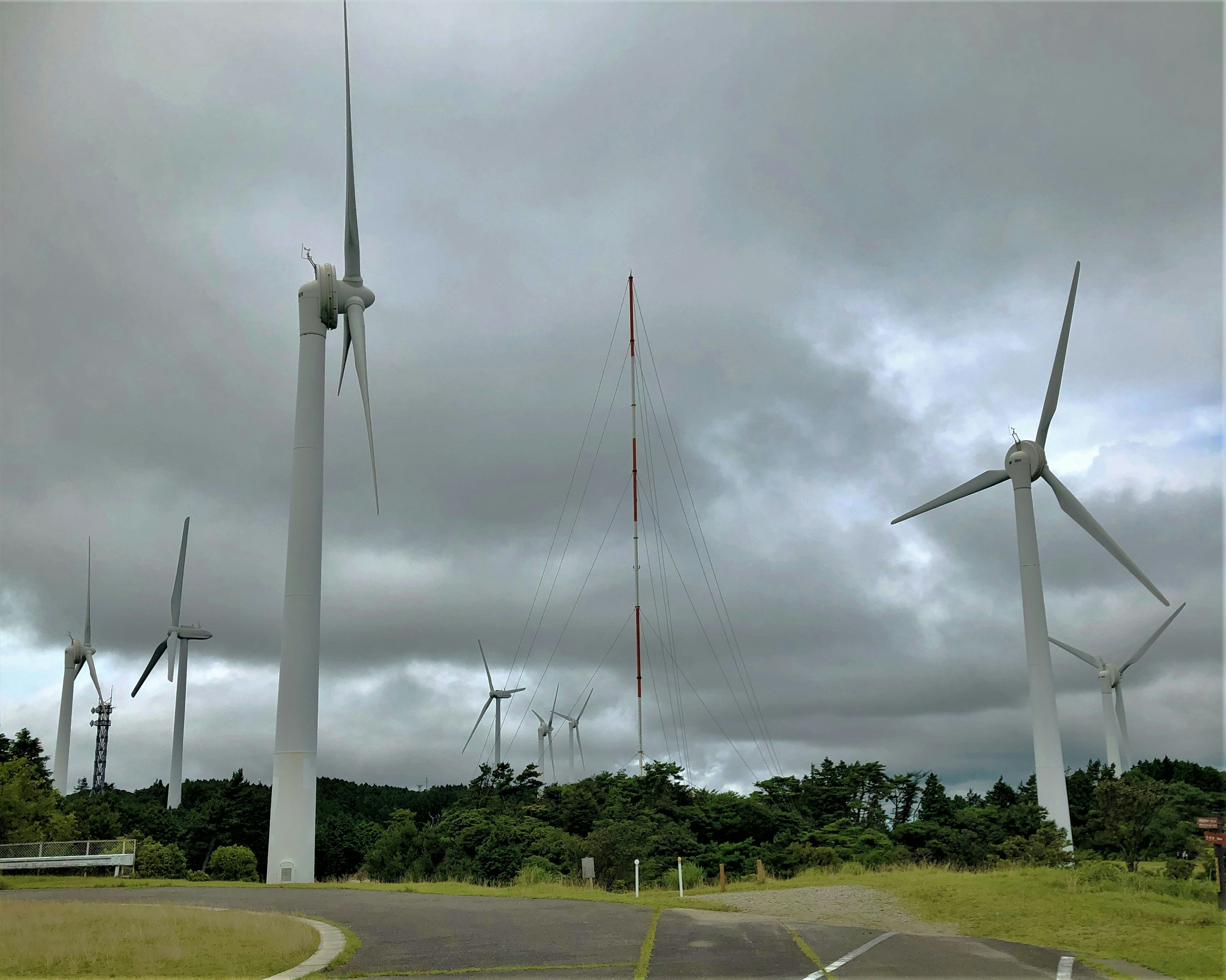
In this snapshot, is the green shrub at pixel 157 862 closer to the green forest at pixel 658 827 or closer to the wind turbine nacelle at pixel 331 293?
the green forest at pixel 658 827

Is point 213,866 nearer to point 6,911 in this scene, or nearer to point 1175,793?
point 6,911

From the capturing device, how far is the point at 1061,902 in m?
25.2

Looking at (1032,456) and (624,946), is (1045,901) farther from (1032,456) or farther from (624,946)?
(1032,456)

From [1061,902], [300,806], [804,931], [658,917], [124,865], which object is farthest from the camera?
[124,865]

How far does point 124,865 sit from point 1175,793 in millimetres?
75558

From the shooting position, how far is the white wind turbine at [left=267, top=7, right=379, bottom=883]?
40938mm

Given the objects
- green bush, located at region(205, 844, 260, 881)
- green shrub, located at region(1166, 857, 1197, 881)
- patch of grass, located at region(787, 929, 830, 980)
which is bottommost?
green bush, located at region(205, 844, 260, 881)

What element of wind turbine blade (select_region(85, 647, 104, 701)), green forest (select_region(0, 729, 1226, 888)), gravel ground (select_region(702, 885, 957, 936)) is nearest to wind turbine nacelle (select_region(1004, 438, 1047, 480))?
green forest (select_region(0, 729, 1226, 888))

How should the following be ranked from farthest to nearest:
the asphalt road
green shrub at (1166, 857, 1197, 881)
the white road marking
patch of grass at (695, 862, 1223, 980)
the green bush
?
the green bush, green shrub at (1166, 857, 1197, 881), patch of grass at (695, 862, 1223, 980), the asphalt road, the white road marking

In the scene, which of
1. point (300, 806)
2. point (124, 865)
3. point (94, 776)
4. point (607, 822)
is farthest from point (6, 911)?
point (94, 776)

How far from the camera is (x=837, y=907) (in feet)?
87.2

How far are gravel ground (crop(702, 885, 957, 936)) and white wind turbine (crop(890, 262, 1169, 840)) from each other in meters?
24.8

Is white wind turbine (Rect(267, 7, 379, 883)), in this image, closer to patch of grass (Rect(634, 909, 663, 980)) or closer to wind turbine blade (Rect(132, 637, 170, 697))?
patch of grass (Rect(634, 909, 663, 980))

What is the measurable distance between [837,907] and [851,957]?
9159mm
